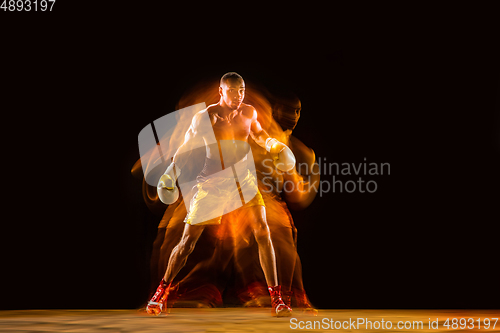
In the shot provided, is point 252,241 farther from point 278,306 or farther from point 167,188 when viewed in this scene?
point 167,188

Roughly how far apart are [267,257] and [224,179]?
0.71 meters

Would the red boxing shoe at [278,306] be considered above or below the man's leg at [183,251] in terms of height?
below

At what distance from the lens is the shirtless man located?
4.27m

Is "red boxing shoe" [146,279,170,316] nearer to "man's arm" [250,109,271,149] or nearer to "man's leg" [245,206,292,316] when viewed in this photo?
"man's leg" [245,206,292,316]

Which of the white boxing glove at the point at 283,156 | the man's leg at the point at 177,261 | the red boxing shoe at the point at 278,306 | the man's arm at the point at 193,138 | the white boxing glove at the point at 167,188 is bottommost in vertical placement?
the red boxing shoe at the point at 278,306

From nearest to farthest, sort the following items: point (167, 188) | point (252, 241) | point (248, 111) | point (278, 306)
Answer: point (278, 306)
point (167, 188)
point (248, 111)
point (252, 241)

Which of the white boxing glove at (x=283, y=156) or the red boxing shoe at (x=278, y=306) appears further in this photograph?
the white boxing glove at (x=283, y=156)

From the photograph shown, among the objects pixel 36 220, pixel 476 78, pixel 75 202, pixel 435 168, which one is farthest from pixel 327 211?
pixel 36 220

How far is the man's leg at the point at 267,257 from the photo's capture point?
419 cm


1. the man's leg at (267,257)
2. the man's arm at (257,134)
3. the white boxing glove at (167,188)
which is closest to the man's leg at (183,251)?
the white boxing glove at (167,188)

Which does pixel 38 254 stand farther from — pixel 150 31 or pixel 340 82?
pixel 340 82

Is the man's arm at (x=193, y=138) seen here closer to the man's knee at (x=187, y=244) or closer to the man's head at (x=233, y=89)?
the man's head at (x=233, y=89)

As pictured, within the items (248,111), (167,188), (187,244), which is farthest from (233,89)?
(187,244)

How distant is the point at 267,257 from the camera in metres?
4.24
